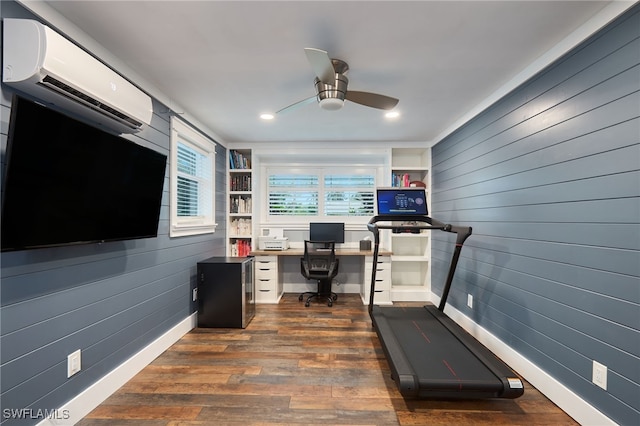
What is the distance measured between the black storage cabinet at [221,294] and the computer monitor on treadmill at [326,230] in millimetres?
1574

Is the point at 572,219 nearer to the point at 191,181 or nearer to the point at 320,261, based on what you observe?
the point at 320,261

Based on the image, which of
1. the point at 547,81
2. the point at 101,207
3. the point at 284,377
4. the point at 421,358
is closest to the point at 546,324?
the point at 421,358

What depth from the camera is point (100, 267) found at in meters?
1.87

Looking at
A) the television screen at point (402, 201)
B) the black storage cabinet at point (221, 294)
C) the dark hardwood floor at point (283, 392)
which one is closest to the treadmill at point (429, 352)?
the television screen at point (402, 201)

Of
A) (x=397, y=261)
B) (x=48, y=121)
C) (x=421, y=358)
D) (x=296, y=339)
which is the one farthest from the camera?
(x=397, y=261)

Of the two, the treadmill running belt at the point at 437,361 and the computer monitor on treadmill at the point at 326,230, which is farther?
the computer monitor on treadmill at the point at 326,230

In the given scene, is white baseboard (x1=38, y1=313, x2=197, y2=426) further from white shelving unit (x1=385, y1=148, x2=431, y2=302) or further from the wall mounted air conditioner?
white shelving unit (x1=385, y1=148, x2=431, y2=302)

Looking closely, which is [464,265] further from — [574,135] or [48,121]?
[48,121]

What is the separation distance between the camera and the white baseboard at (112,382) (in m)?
1.65

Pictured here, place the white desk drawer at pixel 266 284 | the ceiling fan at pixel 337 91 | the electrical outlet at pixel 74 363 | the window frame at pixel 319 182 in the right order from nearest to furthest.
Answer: the electrical outlet at pixel 74 363, the ceiling fan at pixel 337 91, the white desk drawer at pixel 266 284, the window frame at pixel 319 182

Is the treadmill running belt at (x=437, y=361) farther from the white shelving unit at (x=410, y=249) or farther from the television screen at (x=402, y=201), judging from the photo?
the white shelving unit at (x=410, y=249)

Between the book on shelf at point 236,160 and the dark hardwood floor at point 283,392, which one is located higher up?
the book on shelf at point 236,160

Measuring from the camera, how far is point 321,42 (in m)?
1.80

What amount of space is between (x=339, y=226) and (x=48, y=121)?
358 centimetres
